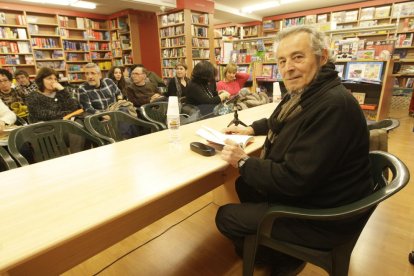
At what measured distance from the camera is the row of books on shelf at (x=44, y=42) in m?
6.31

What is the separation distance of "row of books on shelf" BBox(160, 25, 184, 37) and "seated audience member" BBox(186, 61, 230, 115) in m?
4.01

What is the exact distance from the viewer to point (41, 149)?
1.75 m

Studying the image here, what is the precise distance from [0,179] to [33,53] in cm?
666

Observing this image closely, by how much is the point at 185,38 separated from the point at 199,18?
79 centimetres

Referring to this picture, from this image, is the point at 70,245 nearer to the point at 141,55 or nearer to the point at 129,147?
the point at 129,147

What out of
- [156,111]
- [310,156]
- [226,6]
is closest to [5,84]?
[156,111]

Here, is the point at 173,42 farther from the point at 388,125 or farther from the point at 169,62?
the point at 388,125

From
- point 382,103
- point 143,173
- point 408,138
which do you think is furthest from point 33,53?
point 408,138

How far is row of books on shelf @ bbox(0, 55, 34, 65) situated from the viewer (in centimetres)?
593

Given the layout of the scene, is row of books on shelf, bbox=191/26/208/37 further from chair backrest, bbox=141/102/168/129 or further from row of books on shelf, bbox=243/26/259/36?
chair backrest, bbox=141/102/168/129

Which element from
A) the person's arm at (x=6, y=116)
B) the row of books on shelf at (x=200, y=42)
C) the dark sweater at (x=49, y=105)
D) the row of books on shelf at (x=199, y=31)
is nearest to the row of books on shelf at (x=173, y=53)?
the row of books on shelf at (x=200, y=42)

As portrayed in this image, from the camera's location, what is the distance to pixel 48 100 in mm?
2701

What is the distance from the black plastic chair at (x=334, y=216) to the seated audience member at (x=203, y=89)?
193cm

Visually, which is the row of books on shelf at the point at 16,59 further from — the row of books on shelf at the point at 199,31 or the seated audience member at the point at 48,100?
the seated audience member at the point at 48,100
